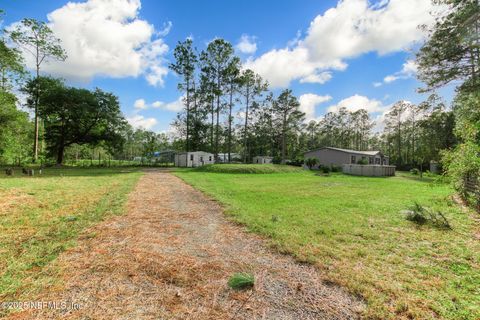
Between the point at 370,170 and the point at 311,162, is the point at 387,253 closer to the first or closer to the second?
the point at 370,170

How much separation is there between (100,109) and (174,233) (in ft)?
97.4

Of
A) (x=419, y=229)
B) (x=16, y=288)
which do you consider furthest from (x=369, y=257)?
(x=16, y=288)

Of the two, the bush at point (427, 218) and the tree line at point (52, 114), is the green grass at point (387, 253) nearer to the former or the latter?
the bush at point (427, 218)

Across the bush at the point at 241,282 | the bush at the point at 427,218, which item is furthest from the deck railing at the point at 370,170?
the bush at the point at 241,282

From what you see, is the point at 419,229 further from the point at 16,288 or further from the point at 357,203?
the point at 16,288

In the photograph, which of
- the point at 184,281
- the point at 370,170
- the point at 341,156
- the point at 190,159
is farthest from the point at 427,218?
the point at 190,159

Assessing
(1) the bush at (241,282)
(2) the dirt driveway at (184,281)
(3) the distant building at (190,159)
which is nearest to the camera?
(2) the dirt driveway at (184,281)

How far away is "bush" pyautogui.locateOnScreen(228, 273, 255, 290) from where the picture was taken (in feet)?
7.80

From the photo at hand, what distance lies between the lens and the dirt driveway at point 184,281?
6.58 feet

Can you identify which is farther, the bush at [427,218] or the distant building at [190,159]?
the distant building at [190,159]

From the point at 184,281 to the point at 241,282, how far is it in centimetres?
64

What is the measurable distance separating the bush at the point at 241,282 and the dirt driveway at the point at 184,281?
0.23 ft

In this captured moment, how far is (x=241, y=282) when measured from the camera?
240 centimetres

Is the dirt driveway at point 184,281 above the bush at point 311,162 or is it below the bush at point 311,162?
below
